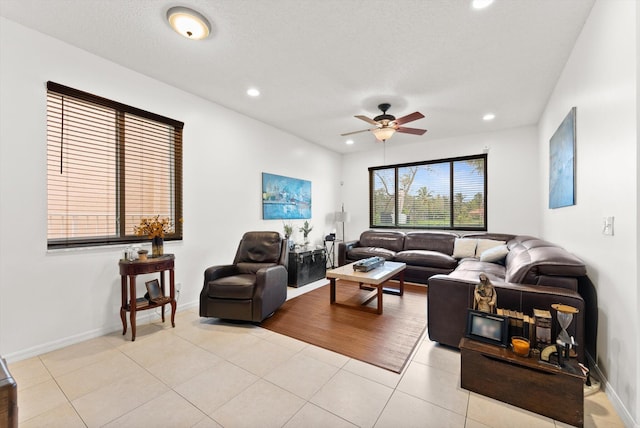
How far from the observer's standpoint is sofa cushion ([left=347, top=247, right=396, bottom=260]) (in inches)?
207

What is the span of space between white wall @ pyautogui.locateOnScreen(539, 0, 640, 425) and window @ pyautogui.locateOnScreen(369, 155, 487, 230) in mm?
2958

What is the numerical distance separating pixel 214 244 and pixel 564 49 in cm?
451

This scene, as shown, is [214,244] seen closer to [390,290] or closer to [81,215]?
[81,215]

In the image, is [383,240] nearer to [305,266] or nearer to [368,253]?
[368,253]

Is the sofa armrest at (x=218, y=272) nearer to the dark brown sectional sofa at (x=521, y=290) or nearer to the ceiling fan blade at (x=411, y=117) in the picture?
the dark brown sectional sofa at (x=521, y=290)

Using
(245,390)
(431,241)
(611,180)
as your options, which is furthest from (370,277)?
(431,241)

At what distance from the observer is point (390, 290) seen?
4375mm

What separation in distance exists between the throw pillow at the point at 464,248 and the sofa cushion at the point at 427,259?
0.16 meters

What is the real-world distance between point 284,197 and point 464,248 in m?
3.40

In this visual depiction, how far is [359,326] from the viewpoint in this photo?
301 cm

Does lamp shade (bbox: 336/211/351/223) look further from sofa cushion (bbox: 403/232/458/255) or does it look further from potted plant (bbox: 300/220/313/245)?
sofa cushion (bbox: 403/232/458/255)

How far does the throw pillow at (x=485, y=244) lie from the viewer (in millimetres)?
4668

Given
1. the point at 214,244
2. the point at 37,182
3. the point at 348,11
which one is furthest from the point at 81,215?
the point at 348,11

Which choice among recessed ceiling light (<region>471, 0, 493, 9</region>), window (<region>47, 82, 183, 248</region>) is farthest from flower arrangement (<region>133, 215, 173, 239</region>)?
recessed ceiling light (<region>471, 0, 493, 9</region>)
